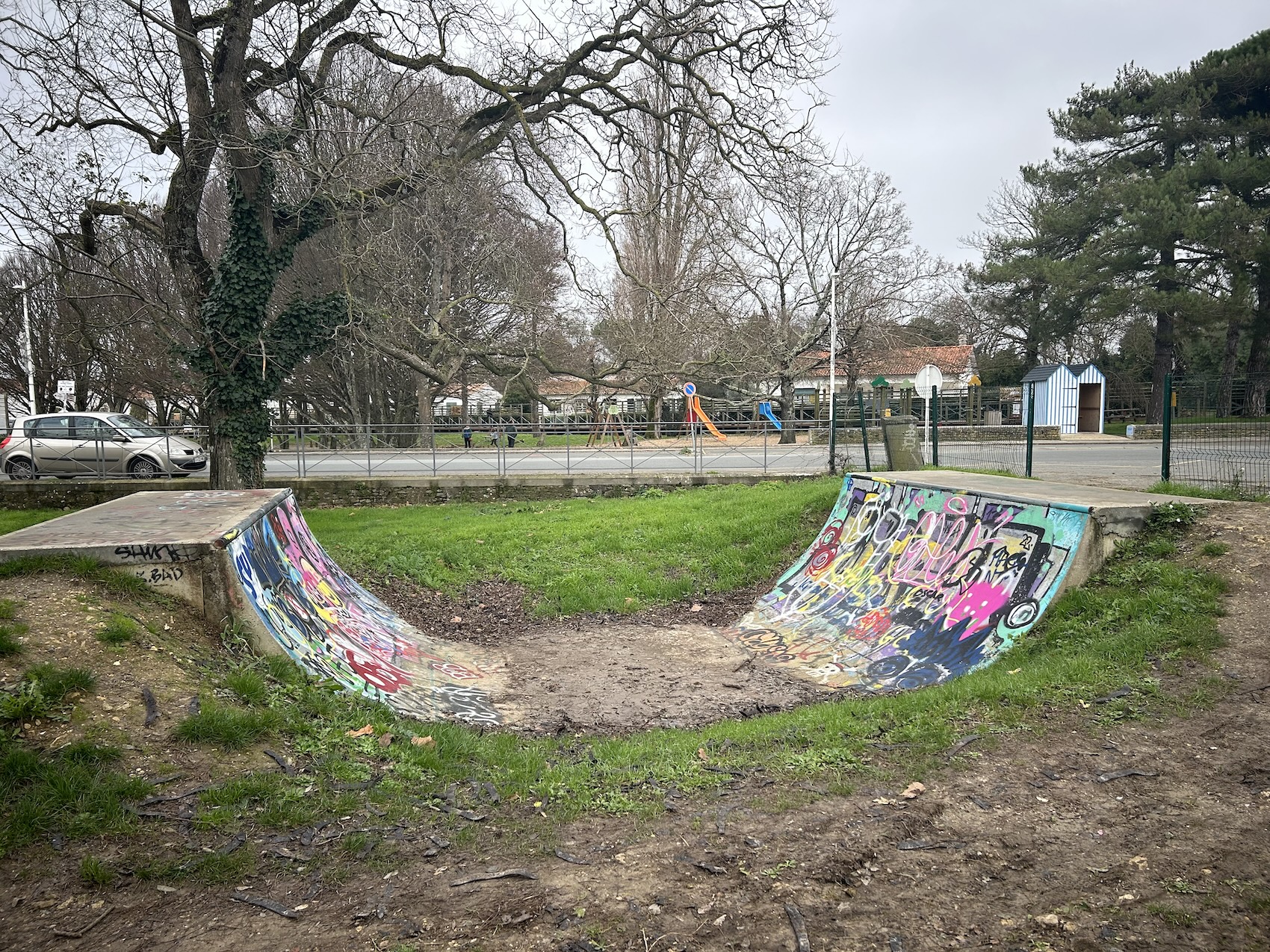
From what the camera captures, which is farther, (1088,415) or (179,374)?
(1088,415)

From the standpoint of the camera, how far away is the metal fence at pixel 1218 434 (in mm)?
8930

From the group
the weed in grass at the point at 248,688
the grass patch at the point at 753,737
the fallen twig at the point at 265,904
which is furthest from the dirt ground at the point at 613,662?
the fallen twig at the point at 265,904

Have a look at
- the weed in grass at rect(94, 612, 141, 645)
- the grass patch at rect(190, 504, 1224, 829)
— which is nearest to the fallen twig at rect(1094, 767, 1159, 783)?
the grass patch at rect(190, 504, 1224, 829)

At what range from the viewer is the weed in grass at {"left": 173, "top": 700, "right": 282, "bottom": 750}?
4.40 m

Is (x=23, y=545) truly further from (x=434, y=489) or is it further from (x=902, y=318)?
(x=902, y=318)

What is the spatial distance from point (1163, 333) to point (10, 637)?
3889 centimetres

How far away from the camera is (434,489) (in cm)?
1595

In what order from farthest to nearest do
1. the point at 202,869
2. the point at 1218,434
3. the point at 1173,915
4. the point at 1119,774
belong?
the point at 1218,434 → the point at 1119,774 → the point at 202,869 → the point at 1173,915

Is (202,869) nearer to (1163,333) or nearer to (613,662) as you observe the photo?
(613,662)

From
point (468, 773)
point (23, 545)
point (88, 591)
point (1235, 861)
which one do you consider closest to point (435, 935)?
point (468, 773)

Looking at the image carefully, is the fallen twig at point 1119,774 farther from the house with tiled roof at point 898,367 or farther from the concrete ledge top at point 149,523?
the house with tiled roof at point 898,367

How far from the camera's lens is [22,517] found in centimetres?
1375

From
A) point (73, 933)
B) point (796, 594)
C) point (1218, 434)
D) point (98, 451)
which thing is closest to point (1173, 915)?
point (73, 933)

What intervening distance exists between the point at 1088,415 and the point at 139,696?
111ft
